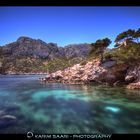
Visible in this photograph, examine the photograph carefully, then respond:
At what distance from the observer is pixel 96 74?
2062 centimetres

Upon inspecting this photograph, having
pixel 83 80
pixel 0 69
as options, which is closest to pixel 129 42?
pixel 83 80

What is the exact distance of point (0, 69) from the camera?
216 ft

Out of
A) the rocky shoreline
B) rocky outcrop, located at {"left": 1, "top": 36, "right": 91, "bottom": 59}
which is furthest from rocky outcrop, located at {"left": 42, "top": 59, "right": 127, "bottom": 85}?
rocky outcrop, located at {"left": 1, "top": 36, "right": 91, "bottom": 59}

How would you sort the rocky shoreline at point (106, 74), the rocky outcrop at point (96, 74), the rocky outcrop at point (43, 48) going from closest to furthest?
the rocky shoreline at point (106, 74) → the rocky outcrop at point (96, 74) → the rocky outcrop at point (43, 48)

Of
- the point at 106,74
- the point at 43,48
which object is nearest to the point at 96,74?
the point at 106,74

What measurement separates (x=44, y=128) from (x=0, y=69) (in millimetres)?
65329

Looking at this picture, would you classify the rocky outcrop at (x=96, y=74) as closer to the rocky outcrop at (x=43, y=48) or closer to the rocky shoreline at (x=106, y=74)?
the rocky shoreline at (x=106, y=74)

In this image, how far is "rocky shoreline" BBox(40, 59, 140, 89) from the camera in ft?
55.0

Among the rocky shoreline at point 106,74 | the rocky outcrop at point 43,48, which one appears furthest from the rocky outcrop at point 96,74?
the rocky outcrop at point 43,48

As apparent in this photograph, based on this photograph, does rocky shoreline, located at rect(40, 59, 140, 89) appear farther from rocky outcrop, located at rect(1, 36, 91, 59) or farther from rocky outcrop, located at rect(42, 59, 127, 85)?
rocky outcrop, located at rect(1, 36, 91, 59)

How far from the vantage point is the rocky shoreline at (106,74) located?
55.0 feet

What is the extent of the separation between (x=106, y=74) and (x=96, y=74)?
53.9 inches

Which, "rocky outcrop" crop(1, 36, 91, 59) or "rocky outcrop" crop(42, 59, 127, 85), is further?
"rocky outcrop" crop(1, 36, 91, 59)

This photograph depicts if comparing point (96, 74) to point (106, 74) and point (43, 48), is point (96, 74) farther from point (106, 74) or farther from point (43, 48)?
point (43, 48)
